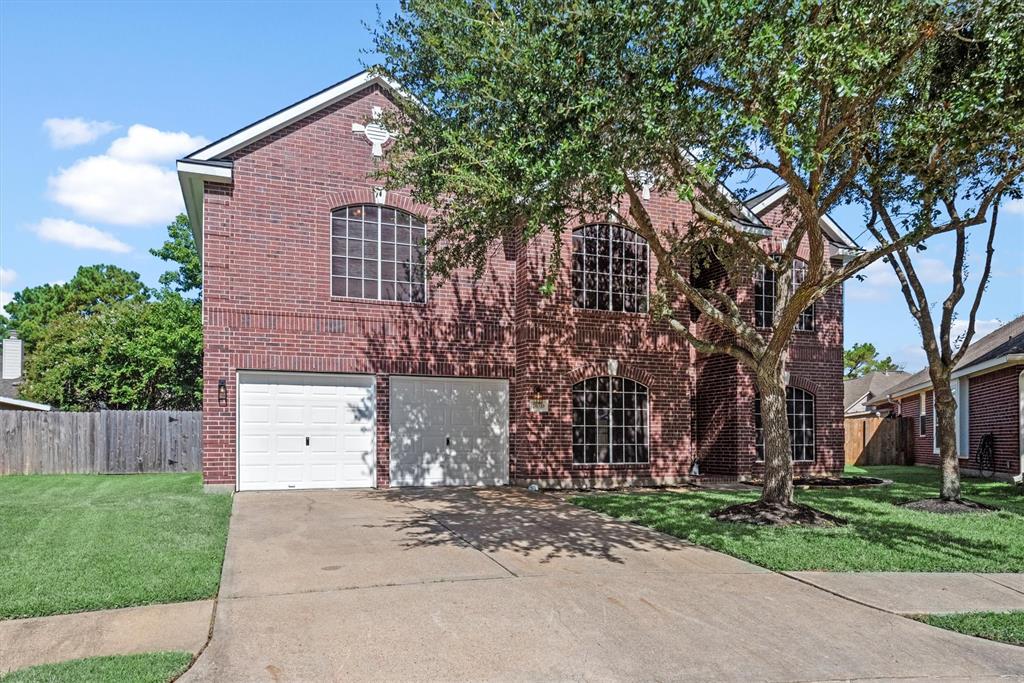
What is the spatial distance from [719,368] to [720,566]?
967 cm

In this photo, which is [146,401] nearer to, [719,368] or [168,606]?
[719,368]

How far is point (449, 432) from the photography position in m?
15.8

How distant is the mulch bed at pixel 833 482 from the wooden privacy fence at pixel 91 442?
14.9 meters

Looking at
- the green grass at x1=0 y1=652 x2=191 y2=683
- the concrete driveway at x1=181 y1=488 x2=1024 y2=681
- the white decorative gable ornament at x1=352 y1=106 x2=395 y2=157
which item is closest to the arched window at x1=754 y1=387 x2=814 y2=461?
the concrete driveway at x1=181 y1=488 x2=1024 y2=681

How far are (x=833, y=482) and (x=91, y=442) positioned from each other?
61.4 feet

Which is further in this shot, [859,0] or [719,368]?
[719,368]

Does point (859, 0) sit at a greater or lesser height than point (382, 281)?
greater

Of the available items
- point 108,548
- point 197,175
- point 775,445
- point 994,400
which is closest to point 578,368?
point 775,445

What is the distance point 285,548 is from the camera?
29.9ft

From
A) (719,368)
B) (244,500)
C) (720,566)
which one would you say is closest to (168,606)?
(720,566)

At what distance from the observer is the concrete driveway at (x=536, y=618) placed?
551cm

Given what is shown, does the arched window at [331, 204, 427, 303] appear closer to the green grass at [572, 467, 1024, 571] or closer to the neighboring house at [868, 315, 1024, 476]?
the green grass at [572, 467, 1024, 571]

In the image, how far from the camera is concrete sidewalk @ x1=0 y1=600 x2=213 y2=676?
5570 millimetres

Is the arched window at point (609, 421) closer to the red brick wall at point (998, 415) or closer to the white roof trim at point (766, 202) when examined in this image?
the white roof trim at point (766, 202)
